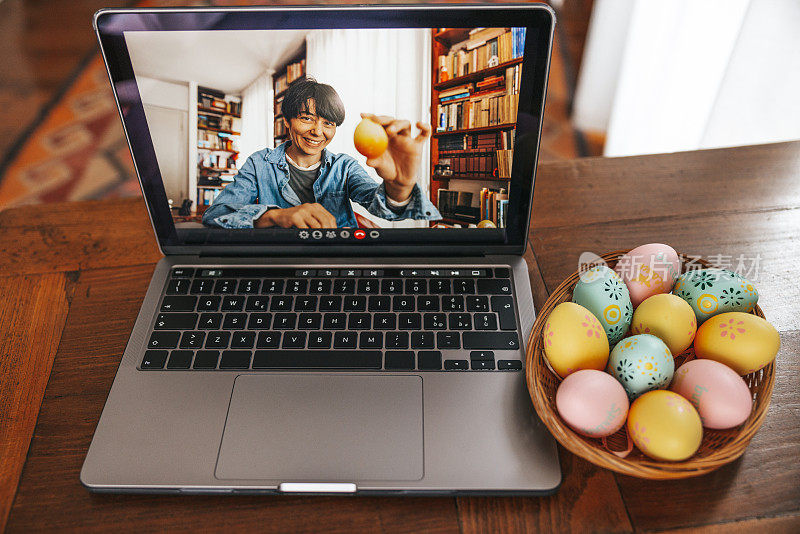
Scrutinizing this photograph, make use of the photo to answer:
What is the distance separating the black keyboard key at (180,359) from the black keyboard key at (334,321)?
0.14m

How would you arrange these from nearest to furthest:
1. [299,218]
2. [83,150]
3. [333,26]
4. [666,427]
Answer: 1. [666,427]
2. [333,26]
3. [299,218]
4. [83,150]

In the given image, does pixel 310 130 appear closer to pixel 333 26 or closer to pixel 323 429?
pixel 333 26

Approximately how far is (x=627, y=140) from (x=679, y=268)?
1176 millimetres

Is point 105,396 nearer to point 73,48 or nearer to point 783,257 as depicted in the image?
point 783,257

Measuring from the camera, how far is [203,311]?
2.02 ft

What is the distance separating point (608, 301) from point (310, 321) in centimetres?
31

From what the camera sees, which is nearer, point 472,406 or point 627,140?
point 472,406

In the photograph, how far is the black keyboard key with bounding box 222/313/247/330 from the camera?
60 cm

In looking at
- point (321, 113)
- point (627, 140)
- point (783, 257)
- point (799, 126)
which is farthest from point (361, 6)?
point (627, 140)

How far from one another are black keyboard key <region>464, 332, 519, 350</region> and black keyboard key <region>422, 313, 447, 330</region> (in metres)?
0.03

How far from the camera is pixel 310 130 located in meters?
0.60

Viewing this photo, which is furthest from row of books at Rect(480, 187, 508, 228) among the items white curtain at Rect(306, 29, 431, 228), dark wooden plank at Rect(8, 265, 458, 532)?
dark wooden plank at Rect(8, 265, 458, 532)

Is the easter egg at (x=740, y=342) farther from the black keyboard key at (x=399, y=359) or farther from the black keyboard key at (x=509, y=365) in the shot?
the black keyboard key at (x=399, y=359)

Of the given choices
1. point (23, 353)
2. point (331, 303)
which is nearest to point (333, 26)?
point (331, 303)
